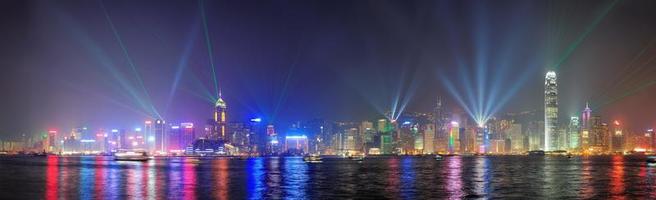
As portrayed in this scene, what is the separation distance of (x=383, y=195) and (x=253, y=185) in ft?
62.4

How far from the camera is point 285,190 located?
2653 inches

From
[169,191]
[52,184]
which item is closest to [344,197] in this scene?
[169,191]

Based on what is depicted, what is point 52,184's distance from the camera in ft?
244

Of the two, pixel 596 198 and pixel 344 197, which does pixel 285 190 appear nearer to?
pixel 344 197

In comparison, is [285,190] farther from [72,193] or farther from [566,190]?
[566,190]

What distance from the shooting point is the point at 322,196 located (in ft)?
198

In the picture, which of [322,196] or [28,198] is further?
[322,196]

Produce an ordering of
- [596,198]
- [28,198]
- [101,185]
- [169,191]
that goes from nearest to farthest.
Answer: [28,198]
[596,198]
[169,191]
[101,185]

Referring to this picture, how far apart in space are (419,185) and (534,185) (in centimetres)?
1260

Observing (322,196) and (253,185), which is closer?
(322,196)

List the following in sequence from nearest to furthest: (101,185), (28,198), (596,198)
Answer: (28,198) < (596,198) < (101,185)

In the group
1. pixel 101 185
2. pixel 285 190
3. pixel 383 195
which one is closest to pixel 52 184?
pixel 101 185

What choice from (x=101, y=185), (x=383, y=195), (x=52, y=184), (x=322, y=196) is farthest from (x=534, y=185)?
(x=52, y=184)

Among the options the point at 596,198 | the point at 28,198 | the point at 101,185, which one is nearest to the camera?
the point at 28,198
